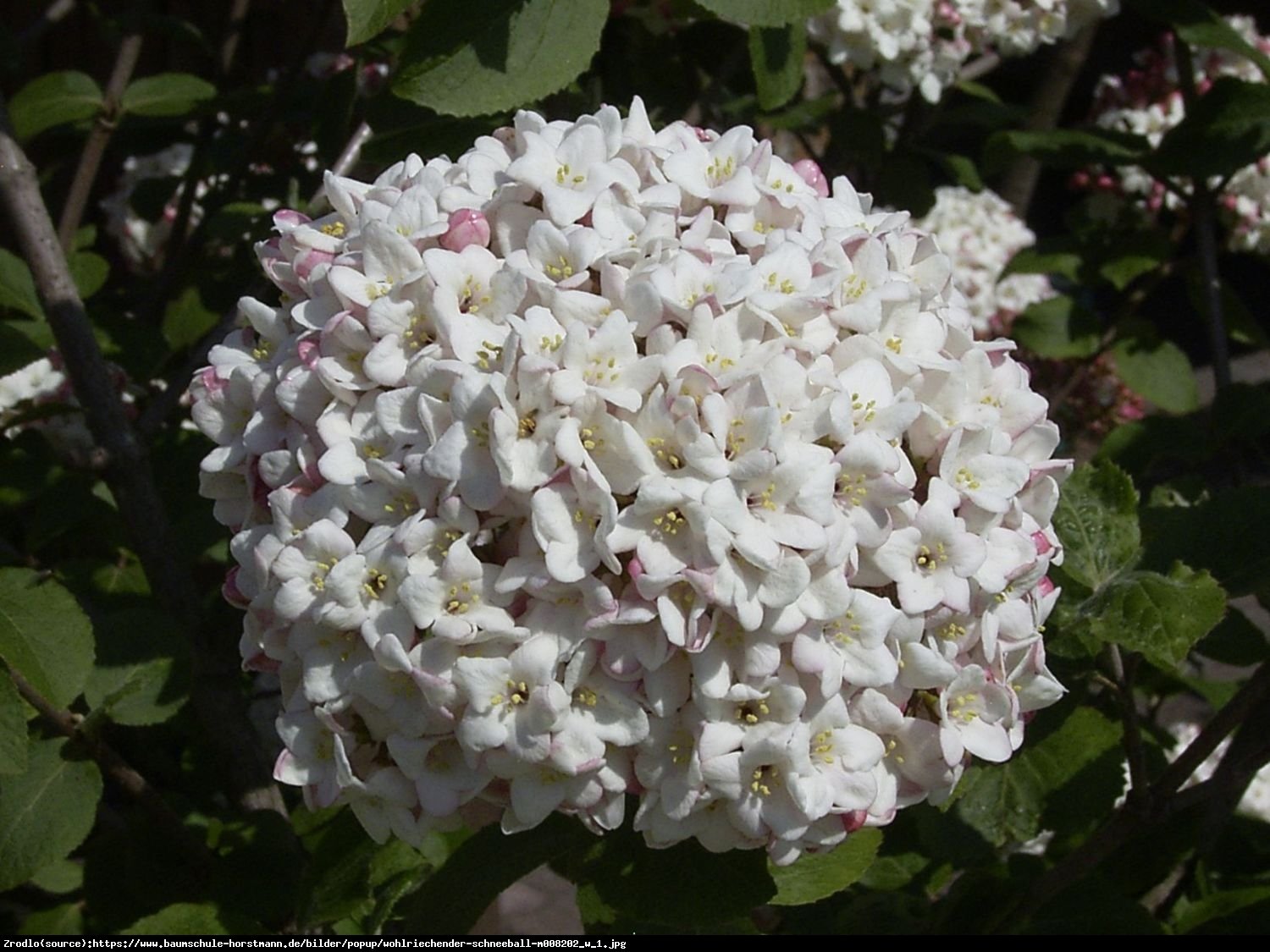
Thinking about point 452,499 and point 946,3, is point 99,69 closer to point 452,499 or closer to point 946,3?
point 946,3

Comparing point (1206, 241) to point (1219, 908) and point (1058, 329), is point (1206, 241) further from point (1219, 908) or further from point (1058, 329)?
point (1219, 908)

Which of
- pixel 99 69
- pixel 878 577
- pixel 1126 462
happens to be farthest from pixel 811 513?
pixel 99 69

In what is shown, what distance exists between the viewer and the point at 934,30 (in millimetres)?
2578

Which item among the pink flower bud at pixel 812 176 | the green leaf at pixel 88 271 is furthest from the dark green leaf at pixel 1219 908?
the green leaf at pixel 88 271

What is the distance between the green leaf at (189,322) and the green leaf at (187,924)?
123cm

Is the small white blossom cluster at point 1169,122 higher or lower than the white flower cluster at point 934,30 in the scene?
lower

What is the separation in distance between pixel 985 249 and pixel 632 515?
10.4 ft

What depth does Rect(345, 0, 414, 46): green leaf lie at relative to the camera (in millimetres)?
1210

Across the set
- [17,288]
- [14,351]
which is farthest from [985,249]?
[14,351]

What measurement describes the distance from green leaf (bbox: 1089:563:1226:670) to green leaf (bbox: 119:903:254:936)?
961mm

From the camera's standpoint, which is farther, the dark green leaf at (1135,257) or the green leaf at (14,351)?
the dark green leaf at (1135,257)

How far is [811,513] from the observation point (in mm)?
1039

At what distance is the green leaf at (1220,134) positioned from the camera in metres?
2.26

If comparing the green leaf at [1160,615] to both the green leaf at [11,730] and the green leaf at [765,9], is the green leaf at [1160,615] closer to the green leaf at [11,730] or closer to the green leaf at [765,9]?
the green leaf at [765,9]
